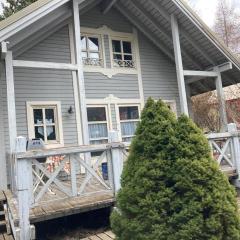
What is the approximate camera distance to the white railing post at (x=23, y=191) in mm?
4531

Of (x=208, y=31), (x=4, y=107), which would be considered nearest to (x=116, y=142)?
(x=4, y=107)

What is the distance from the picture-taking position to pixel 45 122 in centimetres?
881

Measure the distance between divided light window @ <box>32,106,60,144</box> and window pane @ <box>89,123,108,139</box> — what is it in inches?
39.6

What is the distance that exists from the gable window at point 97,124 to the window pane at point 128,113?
1.88 feet

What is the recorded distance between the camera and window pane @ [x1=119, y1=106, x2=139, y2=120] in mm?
9999

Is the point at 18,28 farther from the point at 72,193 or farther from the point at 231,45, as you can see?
the point at 231,45

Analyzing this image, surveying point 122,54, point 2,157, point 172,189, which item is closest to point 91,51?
point 122,54

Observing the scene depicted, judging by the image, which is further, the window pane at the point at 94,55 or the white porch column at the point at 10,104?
the window pane at the point at 94,55

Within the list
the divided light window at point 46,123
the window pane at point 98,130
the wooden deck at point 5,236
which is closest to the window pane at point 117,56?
the window pane at point 98,130

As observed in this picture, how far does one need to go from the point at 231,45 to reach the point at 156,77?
11269 mm

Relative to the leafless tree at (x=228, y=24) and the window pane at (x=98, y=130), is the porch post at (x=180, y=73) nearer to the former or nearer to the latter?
the window pane at (x=98, y=130)

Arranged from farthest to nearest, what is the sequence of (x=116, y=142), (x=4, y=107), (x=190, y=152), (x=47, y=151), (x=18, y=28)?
(x=4, y=107) < (x=18, y=28) < (x=116, y=142) < (x=47, y=151) < (x=190, y=152)

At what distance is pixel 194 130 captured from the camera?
3.27 meters

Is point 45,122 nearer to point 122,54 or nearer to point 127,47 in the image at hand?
point 122,54
